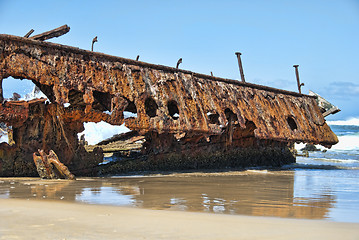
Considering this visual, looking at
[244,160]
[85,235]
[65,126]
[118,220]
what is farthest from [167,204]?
[244,160]

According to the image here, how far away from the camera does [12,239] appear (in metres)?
2.37

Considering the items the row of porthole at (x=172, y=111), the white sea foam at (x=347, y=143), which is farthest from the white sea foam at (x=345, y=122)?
the row of porthole at (x=172, y=111)

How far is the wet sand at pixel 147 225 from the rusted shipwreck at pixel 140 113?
3789mm

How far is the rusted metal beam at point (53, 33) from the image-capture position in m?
7.21

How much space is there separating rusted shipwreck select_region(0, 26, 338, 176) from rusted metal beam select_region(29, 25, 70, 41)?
23 cm

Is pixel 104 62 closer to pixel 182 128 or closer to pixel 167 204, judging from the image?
pixel 182 128

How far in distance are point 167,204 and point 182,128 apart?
4.49m

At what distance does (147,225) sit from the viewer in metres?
2.81

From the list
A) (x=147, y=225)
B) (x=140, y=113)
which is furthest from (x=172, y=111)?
(x=147, y=225)

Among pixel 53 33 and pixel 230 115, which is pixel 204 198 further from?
pixel 230 115

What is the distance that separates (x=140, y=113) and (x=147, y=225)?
200 inches

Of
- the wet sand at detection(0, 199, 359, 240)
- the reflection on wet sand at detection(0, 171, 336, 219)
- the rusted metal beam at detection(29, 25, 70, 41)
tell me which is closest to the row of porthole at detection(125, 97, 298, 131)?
the rusted metal beam at detection(29, 25, 70, 41)

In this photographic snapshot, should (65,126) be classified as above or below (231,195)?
above

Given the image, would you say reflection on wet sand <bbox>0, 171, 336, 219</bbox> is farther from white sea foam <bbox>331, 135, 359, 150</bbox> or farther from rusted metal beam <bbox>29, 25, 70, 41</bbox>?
white sea foam <bbox>331, 135, 359, 150</bbox>
